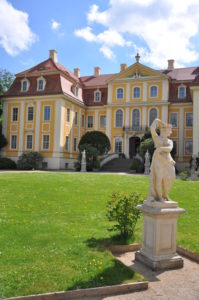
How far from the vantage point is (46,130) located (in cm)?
3506

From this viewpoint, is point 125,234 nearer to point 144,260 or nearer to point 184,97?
point 144,260

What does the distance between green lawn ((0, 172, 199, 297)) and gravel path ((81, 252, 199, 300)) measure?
318mm

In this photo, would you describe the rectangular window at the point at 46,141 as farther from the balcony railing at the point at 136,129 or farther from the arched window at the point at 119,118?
the balcony railing at the point at 136,129

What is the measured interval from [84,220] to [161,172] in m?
3.28

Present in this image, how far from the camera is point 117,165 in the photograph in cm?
3297

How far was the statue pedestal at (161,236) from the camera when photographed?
554 cm

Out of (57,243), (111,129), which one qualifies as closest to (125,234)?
(57,243)

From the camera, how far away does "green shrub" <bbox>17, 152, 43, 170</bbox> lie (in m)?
32.5

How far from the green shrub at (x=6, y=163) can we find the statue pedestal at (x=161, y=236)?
1134 inches

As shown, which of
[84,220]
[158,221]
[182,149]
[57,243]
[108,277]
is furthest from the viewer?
[182,149]

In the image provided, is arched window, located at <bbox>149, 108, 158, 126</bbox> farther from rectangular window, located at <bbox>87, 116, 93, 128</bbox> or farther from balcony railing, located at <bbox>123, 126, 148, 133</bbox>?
rectangular window, located at <bbox>87, 116, 93, 128</bbox>

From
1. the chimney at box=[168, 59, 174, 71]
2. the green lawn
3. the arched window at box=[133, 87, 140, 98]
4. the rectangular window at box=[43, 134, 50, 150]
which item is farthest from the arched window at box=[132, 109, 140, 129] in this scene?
the green lawn

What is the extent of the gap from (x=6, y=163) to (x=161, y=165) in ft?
95.8

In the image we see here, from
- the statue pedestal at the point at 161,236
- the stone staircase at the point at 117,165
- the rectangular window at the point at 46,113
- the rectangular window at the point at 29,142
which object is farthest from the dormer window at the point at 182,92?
the statue pedestal at the point at 161,236
